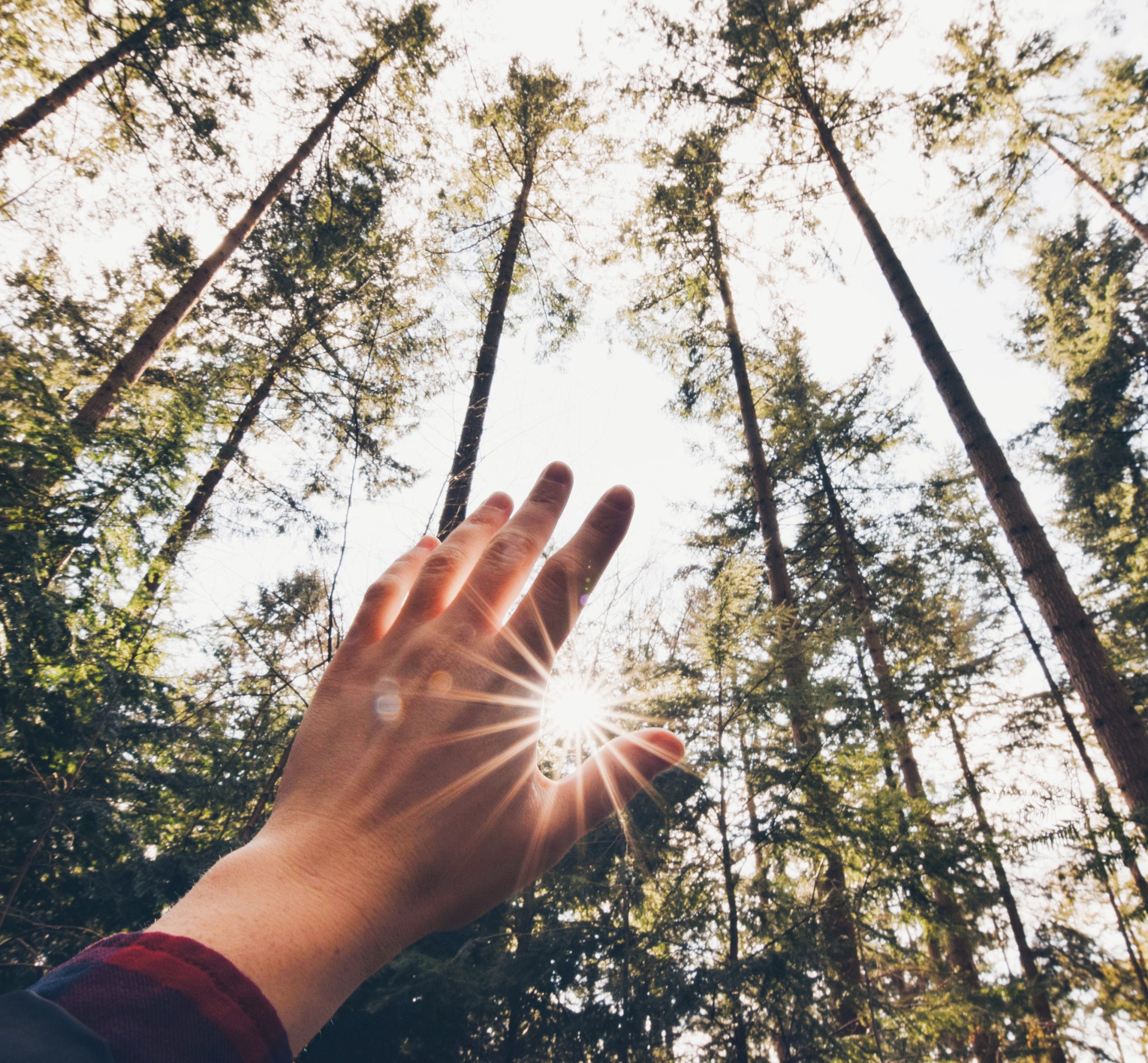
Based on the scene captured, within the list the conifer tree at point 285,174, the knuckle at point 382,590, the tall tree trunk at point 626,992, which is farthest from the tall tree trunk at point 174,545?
the tall tree trunk at point 626,992

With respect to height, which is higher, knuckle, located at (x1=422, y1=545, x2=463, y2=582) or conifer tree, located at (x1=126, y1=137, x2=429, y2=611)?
conifer tree, located at (x1=126, y1=137, x2=429, y2=611)

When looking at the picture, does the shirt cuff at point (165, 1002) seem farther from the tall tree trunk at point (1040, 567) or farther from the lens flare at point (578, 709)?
the tall tree trunk at point (1040, 567)

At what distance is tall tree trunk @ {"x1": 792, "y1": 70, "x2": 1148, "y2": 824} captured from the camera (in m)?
3.45

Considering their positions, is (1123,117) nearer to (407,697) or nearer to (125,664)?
(407,697)

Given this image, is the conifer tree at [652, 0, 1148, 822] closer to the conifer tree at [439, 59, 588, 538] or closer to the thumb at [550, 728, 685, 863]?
the conifer tree at [439, 59, 588, 538]

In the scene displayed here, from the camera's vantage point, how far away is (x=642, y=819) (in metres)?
4.74

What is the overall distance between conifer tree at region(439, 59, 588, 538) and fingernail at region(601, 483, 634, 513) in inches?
197

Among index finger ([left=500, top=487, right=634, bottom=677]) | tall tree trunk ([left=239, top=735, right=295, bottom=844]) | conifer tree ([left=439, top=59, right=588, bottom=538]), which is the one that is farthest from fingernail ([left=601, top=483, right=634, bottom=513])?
conifer tree ([left=439, top=59, right=588, bottom=538])

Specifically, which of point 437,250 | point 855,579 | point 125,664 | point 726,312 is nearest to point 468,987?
point 125,664

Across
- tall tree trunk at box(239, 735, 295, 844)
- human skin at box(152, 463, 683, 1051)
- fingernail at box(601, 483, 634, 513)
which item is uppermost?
fingernail at box(601, 483, 634, 513)

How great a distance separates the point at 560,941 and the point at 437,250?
677 centimetres

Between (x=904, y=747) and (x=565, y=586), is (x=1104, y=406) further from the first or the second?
(x=565, y=586)

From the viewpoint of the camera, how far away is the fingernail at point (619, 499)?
148 cm

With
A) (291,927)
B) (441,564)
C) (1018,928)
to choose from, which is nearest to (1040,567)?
(441,564)
